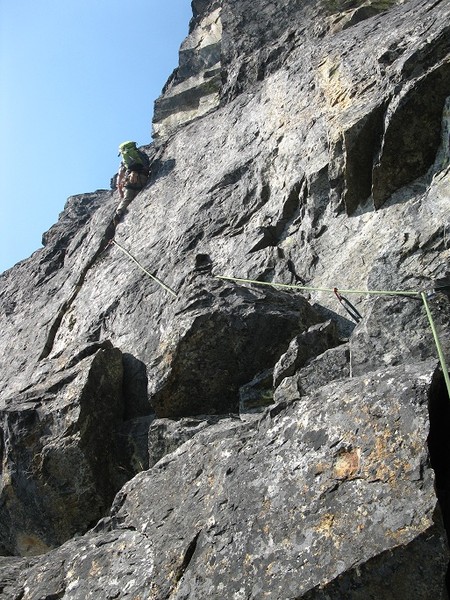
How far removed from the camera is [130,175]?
1812cm

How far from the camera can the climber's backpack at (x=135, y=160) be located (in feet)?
59.4

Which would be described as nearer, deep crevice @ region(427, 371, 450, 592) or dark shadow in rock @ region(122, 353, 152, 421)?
deep crevice @ region(427, 371, 450, 592)

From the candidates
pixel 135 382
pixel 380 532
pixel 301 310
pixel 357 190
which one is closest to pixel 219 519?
pixel 380 532

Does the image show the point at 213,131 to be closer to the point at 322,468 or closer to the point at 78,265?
the point at 78,265

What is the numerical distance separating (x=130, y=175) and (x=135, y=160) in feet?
1.52

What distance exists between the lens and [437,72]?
31.4 feet

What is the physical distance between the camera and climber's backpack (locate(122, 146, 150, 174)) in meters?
18.1

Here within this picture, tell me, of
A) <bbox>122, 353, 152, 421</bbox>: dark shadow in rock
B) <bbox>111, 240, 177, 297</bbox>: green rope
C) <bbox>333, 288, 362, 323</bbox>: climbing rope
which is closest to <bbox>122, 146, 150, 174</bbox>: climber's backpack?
<bbox>111, 240, 177, 297</bbox>: green rope

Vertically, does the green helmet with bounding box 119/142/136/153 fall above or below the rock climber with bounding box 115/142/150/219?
above

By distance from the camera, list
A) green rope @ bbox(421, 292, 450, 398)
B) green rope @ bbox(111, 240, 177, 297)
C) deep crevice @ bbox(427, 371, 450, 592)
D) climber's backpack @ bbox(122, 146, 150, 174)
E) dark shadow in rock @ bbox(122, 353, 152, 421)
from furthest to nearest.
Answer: climber's backpack @ bbox(122, 146, 150, 174) → green rope @ bbox(111, 240, 177, 297) → dark shadow in rock @ bbox(122, 353, 152, 421) → green rope @ bbox(421, 292, 450, 398) → deep crevice @ bbox(427, 371, 450, 592)

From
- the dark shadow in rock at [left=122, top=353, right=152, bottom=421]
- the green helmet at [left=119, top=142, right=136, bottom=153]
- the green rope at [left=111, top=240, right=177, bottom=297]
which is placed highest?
the green helmet at [left=119, top=142, right=136, bottom=153]

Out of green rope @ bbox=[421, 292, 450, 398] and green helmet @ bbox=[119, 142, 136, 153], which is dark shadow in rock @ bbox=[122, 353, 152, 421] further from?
green helmet @ bbox=[119, 142, 136, 153]

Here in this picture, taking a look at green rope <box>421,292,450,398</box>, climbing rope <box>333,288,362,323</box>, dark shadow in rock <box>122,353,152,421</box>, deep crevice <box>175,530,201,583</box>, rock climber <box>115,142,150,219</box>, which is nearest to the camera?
green rope <box>421,292,450,398</box>

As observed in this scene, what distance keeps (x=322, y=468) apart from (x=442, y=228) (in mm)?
4188
